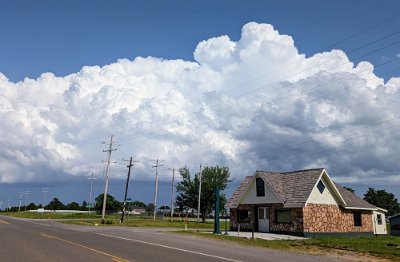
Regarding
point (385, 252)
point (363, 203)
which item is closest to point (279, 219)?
point (363, 203)

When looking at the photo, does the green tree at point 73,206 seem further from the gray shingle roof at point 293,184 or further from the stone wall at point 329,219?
the stone wall at point 329,219

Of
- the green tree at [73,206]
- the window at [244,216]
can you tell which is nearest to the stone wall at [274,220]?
the window at [244,216]

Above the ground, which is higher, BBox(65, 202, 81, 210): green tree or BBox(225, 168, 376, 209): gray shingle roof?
BBox(65, 202, 81, 210): green tree

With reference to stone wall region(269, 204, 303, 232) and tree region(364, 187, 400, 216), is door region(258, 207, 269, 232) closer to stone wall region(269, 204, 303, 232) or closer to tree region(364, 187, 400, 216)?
stone wall region(269, 204, 303, 232)

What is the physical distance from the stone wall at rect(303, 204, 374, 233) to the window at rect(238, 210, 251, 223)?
657 centimetres

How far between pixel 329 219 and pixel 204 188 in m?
37.9

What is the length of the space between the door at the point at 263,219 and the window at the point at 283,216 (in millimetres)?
1264

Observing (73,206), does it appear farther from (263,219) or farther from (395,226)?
(263,219)

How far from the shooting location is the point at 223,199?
244 ft

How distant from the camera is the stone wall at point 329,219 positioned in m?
35.0

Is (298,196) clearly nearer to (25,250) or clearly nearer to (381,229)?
(381,229)

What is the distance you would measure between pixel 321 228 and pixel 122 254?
965 inches

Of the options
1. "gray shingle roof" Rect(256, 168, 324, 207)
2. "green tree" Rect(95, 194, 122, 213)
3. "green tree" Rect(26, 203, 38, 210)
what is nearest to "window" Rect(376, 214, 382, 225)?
"gray shingle roof" Rect(256, 168, 324, 207)

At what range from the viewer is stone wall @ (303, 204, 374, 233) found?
1377 inches
